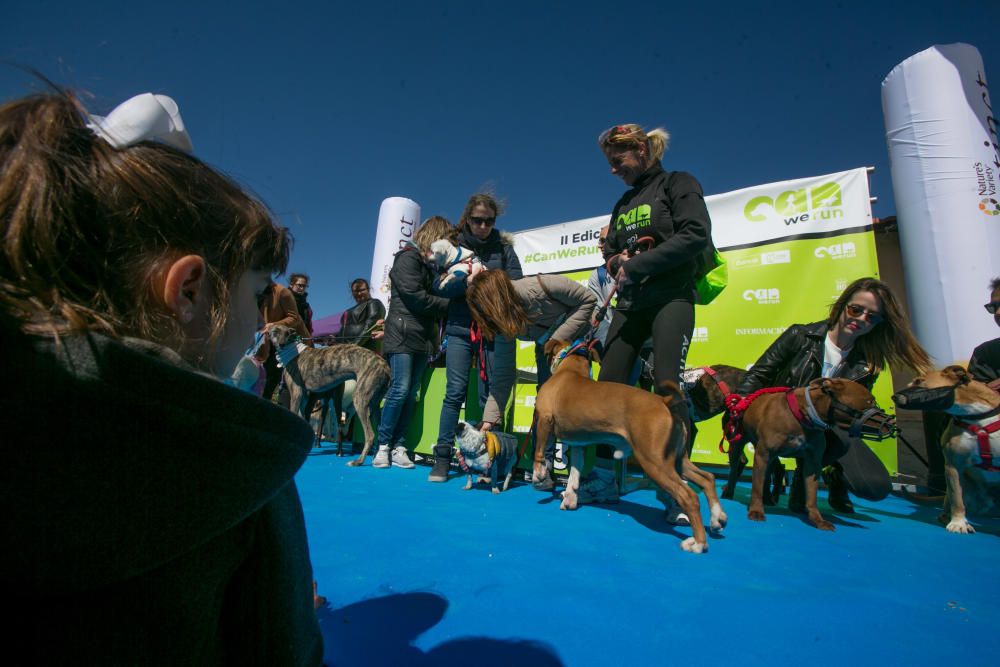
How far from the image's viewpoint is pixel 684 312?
261 cm

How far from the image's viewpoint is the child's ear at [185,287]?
1.79 ft

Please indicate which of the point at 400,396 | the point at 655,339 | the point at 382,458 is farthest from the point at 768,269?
the point at 382,458

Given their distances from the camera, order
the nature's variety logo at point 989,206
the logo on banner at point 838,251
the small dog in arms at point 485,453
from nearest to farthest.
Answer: the small dog in arms at point 485,453, the nature's variety logo at point 989,206, the logo on banner at point 838,251

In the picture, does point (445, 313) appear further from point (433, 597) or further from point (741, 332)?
point (741, 332)

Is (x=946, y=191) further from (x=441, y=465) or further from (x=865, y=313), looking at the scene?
(x=441, y=465)

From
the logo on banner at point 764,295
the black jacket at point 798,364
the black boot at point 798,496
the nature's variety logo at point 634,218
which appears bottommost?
the black boot at point 798,496

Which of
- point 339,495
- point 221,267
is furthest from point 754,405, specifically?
point 221,267

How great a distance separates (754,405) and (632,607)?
6.72 feet

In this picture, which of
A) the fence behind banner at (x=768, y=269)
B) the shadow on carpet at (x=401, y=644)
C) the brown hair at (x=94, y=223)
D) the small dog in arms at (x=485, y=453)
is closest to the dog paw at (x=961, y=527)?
the fence behind banner at (x=768, y=269)

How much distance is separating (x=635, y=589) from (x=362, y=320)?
556cm

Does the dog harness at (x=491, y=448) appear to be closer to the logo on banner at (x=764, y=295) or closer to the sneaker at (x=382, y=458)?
the sneaker at (x=382, y=458)

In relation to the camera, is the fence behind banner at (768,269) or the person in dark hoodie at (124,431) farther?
the fence behind banner at (768,269)

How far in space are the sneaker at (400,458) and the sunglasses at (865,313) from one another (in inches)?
153

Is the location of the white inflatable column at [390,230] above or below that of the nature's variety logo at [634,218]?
above
